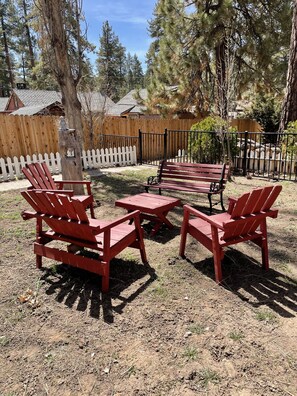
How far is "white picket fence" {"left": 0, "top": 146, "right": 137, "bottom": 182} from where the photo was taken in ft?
27.1

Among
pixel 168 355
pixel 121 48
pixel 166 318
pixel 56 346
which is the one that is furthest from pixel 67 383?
pixel 121 48

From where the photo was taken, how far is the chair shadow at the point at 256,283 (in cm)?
255

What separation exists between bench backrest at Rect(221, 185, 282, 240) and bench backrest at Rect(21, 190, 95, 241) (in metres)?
1.30

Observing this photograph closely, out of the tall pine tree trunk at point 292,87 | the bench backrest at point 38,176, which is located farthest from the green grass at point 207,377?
the tall pine tree trunk at point 292,87

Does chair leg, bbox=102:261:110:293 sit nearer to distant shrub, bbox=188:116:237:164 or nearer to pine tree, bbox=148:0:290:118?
distant shrub, bbox=188:116:237:164

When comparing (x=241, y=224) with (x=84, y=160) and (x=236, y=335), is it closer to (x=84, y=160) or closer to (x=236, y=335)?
(x=236, y=335)

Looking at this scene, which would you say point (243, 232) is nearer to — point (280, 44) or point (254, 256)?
point (254, 256)

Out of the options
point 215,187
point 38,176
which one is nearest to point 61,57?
point 38,176

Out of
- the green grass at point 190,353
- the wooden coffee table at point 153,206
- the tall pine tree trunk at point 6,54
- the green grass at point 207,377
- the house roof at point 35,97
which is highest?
the tall pine tree trunk at point 6,54

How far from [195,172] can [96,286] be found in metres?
3.43

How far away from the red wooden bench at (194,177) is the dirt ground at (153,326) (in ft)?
5.41

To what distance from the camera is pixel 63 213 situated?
2.60 metres

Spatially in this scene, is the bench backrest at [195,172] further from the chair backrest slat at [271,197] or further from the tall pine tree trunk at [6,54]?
the tall pine tree trunk at [6,54]

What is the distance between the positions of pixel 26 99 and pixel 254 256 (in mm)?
25959
